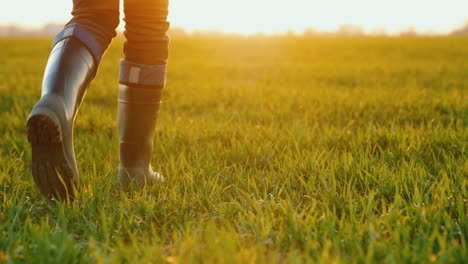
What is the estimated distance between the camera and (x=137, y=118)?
222 centimetres

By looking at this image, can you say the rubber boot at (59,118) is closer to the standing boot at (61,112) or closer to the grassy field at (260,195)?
the standing boot at (61,112)

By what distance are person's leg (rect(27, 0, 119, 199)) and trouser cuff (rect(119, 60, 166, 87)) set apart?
0.46ft

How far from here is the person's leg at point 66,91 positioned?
1700 mm

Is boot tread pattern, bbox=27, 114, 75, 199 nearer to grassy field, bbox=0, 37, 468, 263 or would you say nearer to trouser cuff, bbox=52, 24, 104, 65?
grassy field, bbox=0, 37, 468, 263

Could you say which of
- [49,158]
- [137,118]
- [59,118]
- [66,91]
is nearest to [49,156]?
[49,158]

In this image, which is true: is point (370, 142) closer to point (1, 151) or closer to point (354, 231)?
point (354, 231)

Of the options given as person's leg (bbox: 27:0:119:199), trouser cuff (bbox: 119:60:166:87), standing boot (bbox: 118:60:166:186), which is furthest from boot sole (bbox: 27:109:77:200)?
trouser cuff (bbox: 119:60:166:87)

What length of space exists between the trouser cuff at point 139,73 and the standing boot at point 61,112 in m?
0.14

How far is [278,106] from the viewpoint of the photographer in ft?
14.8

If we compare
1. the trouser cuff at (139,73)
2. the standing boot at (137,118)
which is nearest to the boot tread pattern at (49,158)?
the standing boot at (137,118)

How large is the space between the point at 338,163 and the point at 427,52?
43.3 ft

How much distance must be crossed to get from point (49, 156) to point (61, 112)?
17 cm

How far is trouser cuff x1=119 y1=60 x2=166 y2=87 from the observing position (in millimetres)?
2145

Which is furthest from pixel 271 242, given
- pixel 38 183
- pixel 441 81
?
pixel 441 81
